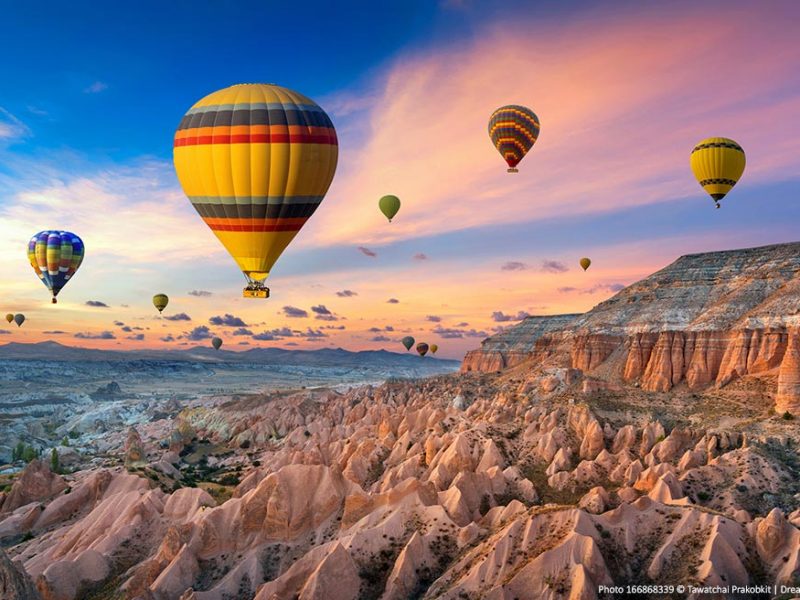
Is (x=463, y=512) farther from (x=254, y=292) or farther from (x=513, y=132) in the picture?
(x=513, y=132)

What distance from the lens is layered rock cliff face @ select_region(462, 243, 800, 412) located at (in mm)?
99812

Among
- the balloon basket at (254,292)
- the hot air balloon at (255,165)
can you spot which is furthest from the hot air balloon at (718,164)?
the balloon basket at (254,292)

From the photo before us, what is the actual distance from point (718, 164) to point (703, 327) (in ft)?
105

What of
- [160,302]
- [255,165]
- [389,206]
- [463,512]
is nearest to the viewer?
[255,165]

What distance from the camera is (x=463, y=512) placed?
55.9 m

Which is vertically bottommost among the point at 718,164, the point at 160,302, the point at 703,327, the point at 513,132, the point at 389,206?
the point at 703,327

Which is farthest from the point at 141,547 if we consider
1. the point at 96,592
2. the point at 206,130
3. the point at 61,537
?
the point at 206,130

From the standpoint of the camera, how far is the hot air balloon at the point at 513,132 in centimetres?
9981

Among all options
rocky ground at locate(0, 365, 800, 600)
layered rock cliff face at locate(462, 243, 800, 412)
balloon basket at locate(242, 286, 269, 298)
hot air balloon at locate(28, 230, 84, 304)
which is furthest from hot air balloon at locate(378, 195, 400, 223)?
layered rock cliff face at locate(462, 243, 800, 412)

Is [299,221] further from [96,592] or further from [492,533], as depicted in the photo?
[96,592]

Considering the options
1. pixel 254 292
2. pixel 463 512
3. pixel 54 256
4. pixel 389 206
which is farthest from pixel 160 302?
pixel 463 512

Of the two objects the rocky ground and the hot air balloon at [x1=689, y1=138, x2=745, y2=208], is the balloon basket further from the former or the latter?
the hot air balloon at [x1=689, y1=138, x2=745, y2=208]

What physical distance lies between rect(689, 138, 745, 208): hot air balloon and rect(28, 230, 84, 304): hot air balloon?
309 ft

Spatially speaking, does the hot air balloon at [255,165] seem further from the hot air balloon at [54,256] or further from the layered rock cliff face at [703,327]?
the layered rock cliff face at [703,327]
